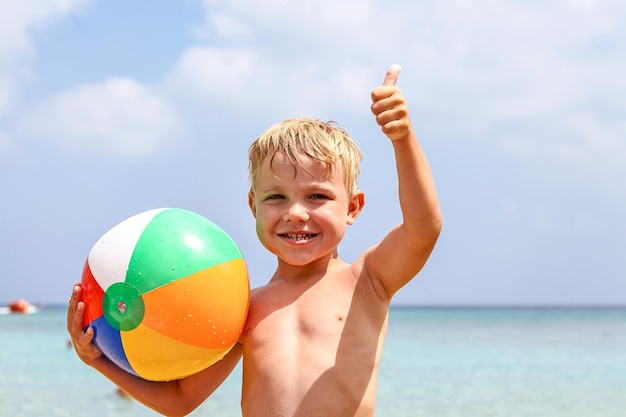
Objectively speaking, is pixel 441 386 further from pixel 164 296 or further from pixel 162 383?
pixel 164 296

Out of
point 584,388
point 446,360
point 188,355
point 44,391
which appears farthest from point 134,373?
point 446,360

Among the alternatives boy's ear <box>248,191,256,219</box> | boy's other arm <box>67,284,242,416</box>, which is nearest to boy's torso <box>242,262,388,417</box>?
boy's other arm <box>67,284,242,416</box>

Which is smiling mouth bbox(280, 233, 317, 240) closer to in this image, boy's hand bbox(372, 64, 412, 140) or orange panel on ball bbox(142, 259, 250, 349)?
orange panel on ball bbox(142, 259, 250, 349)

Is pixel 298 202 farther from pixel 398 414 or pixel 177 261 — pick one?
pixel 398 414

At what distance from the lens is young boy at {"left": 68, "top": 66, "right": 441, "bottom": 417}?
9.63ft

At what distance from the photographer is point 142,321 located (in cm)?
296

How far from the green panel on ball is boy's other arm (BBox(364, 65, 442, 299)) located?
62cm

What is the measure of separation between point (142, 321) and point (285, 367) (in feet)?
1.73

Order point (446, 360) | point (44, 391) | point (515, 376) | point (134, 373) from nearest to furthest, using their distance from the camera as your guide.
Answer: point (134, 373) → point (44, 391) → point (515, 376) → point (446, 360)

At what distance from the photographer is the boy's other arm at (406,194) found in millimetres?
2646

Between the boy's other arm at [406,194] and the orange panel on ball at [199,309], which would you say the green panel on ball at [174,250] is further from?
the boy's other arm at [406,194]

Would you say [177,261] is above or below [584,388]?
above

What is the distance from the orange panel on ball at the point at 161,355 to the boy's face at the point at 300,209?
442 millimetres

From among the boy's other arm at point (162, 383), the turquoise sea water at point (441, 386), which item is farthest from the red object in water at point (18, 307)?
the boy's other arm at point (162, 383)
